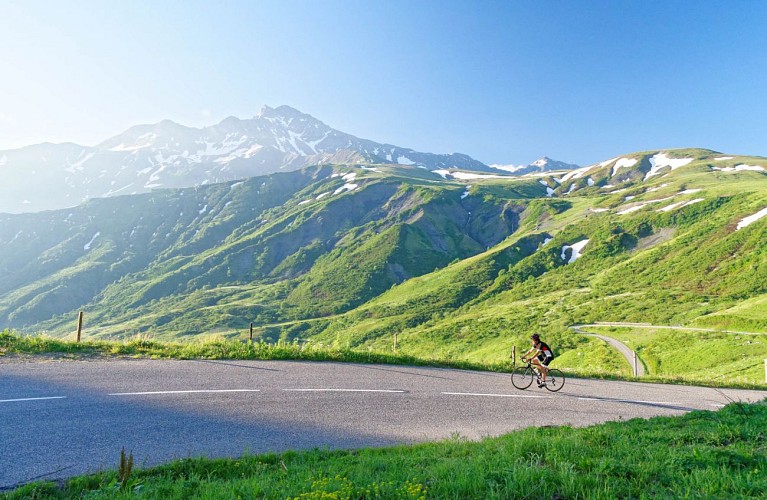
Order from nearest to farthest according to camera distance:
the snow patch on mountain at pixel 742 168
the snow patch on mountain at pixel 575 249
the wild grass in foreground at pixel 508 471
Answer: the wild grass in foreground at pixel 508 471
the snow patch on mountain at pixel 575 249
the snow patch on mountain at pixel 742 168

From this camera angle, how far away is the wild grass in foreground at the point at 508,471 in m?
4.50

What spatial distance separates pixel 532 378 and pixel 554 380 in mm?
824

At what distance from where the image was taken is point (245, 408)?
406 inches

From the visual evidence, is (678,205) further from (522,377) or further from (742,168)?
(522,377)

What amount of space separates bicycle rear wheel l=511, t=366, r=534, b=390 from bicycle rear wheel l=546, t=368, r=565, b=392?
→ 67 cm

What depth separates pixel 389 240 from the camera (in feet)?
569

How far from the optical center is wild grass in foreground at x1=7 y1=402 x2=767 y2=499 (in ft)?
14.8

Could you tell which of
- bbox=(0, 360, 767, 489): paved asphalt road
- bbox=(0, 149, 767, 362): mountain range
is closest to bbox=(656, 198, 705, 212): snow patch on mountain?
bbox=(0, 149, 767, 362): mountain range

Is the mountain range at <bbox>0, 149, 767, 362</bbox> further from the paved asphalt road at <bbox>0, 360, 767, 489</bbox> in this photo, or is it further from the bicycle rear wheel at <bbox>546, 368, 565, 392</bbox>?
the bicycle rear wheel at <bbox>546, 368, 565, 392</bbox>

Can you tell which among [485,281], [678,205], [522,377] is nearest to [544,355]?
[522,377]

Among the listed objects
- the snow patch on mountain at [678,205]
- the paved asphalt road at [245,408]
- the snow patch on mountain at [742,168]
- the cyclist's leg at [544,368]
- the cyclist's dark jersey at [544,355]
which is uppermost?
the snow patch on mountain at [742,168]

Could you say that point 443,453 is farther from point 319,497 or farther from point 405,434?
point 319,497

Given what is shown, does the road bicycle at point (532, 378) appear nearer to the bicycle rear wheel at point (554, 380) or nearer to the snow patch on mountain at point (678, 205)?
the bicycle rear wheel at point (554, 380)

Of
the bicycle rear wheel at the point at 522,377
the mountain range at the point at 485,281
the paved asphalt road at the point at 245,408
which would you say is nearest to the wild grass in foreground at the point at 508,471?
the paved asphalt road at the point at 245,408
